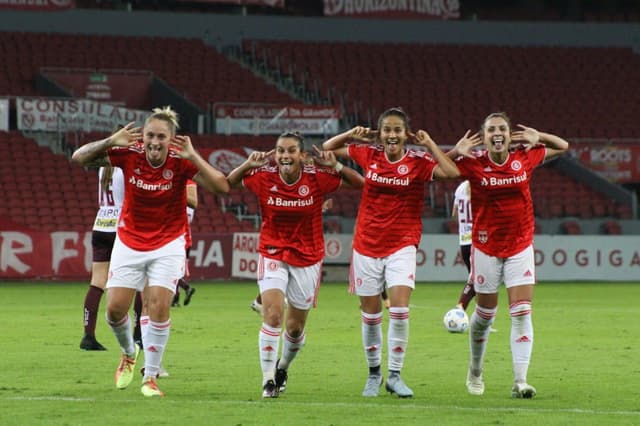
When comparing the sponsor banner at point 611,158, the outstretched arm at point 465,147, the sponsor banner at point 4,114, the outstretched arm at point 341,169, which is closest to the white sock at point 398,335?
the outstretched arm at point 341,169

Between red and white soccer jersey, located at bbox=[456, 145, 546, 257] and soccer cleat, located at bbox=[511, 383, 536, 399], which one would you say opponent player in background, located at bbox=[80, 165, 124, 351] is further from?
soccer cleat, located at bbox=[511, 383, 536, 399]

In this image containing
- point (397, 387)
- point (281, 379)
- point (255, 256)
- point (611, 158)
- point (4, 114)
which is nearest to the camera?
point (397, 387)

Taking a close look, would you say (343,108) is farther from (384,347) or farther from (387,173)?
(387,173)

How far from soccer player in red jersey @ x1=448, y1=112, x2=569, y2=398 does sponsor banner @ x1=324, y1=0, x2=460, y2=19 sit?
32.8 m

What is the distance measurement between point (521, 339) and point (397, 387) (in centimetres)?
106

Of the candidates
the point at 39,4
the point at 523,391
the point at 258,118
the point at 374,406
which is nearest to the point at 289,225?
the point at 374,406

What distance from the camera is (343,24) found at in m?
43.2

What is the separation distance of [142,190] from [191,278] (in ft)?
63.1

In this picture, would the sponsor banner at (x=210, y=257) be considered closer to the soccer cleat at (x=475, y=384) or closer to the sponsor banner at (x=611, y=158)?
the sponsor banner at (x=611, y=158)

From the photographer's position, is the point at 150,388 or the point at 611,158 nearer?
the point at 150,388

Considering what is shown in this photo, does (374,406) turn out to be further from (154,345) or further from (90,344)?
(90,344)

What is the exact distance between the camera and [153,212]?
9969 mm

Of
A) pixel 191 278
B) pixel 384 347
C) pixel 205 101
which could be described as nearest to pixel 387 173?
pixel 384 347

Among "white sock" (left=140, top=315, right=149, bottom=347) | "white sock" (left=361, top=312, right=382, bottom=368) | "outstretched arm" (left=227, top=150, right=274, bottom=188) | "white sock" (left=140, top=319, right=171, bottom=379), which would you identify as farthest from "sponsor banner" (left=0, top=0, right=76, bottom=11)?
"white sock" (left=361, top=312, right=382, bottom=368)
